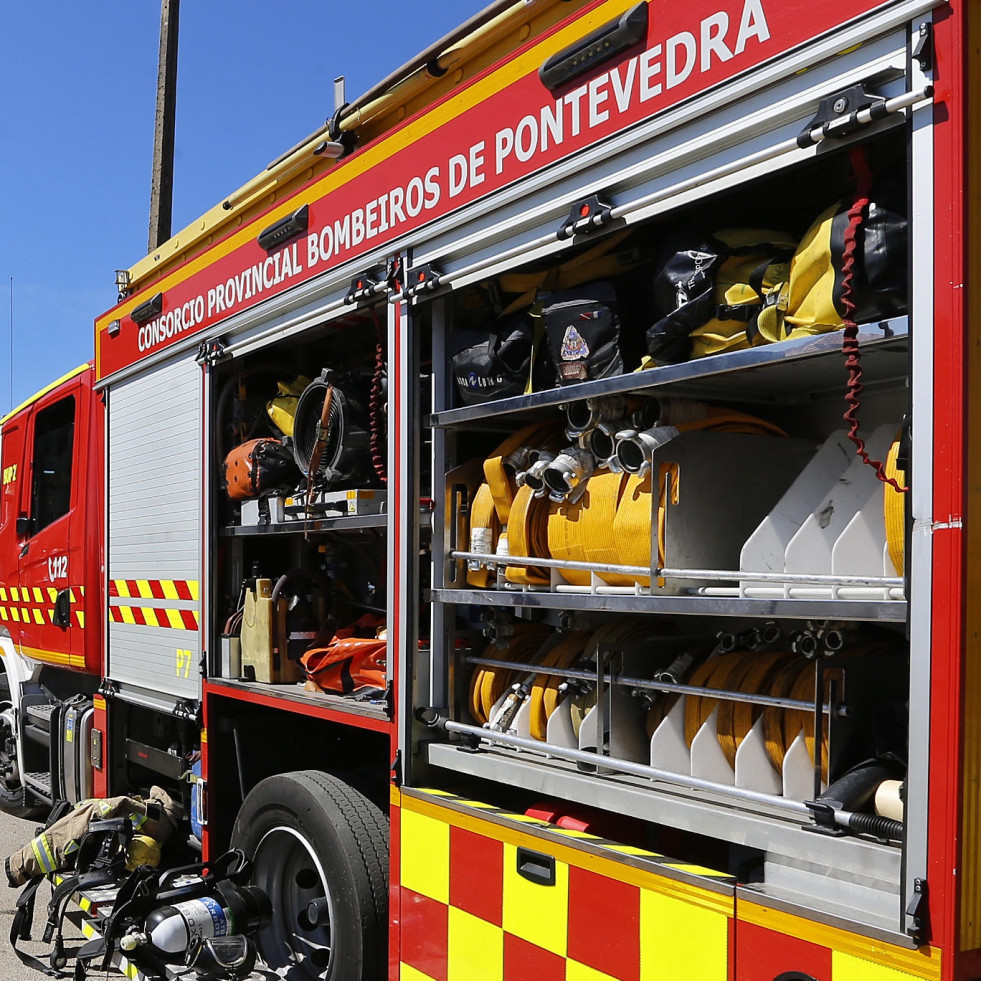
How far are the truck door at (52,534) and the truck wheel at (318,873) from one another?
2.50 metres

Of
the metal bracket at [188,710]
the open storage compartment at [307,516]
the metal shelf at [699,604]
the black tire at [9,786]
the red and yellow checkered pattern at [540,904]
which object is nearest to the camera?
the metal shelf at [699,604]

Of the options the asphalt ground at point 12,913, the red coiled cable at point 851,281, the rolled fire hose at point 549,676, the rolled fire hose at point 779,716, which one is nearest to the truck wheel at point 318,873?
the rolled fire hose at point 549,676

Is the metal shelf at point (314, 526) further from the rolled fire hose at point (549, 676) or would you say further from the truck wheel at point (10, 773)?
the truck wheel at point (10, 773)

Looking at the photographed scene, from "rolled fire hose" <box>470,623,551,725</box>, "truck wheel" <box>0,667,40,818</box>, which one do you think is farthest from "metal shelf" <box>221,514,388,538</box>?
"truck wheel" <box>0,667,40,818</box>

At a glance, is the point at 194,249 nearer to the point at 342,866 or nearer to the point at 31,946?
the point at 342,866

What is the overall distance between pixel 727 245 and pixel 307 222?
1.75 meters

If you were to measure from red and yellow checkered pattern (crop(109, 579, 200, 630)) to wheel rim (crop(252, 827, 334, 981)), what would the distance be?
42.1 inches

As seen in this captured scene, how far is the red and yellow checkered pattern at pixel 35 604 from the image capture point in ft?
19.7

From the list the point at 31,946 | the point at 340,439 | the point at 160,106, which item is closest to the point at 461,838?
the point at 340,439

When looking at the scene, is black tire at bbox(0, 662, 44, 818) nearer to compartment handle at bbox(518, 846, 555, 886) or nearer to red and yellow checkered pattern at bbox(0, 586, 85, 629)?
red and yellow checkered pattern at bbox(0, 586, 85, 629)

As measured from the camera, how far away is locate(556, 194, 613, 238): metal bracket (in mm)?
→ 2545

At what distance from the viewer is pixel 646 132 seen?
2438 mm

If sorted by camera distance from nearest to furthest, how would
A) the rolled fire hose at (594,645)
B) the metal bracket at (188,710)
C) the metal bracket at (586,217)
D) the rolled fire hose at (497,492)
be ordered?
the metal bracket at (586,217) → the rolled fire hose at (594,645) → the rolled fire hose at (497,492) → the metal bracket at (188,710)

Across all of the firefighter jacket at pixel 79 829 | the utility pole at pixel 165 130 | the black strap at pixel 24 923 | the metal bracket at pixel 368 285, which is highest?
the utility pole at pixel 165 130
